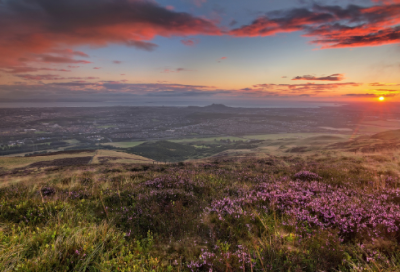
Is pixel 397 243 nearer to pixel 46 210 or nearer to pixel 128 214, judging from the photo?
pixel 128 214

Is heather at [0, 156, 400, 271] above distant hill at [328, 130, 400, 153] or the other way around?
above

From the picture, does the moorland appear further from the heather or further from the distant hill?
the distant hill

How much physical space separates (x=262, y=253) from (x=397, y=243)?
2.96 metres

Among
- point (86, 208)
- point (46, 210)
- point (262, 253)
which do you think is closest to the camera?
point (262, 253)

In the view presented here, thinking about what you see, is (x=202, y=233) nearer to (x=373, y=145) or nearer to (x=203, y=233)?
(x=203, y=233)

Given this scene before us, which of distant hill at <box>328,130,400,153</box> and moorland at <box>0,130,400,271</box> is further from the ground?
moorland at <box>0,130,400,271</box>

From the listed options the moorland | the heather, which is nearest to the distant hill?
the heather

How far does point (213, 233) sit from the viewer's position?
4.68 metres

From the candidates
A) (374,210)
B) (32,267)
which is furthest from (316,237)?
(32,267)

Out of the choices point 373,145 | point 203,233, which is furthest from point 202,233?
point 373,145

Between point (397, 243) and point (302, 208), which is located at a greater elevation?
point (397, 243)

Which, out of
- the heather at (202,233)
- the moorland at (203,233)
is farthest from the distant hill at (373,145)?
the moorland at (203,233)

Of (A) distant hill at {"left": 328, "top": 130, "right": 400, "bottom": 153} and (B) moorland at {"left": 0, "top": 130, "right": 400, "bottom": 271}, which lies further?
(A) distant hill at {"left": 328, "top": 130, "right": 400, "bottom": 153}

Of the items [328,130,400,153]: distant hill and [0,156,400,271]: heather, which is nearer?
[0,156,400,271]: heather
